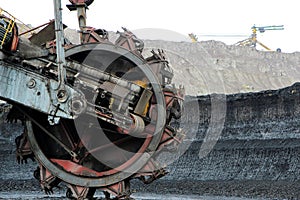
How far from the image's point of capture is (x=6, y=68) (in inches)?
355

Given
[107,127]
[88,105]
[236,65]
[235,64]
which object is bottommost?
[107,127]

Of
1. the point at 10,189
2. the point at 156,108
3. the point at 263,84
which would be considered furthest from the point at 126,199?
the point at 263,84

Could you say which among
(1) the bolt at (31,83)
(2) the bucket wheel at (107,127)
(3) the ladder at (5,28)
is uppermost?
(3) the ladder at (5,28)

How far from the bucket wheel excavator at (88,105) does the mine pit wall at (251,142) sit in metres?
11.3

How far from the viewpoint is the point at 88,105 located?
9.02 meters

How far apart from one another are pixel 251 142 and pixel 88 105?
1600cm

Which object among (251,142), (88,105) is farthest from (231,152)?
(88,105)

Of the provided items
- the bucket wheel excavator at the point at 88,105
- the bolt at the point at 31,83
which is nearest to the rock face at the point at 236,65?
the bucket wheel excavator at the point at 88,105

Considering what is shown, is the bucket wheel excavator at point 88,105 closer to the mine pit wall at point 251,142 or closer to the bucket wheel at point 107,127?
the bucket wheel at point 107,127

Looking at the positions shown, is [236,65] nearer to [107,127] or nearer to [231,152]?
[231,152]

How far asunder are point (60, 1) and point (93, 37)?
0.84 meters

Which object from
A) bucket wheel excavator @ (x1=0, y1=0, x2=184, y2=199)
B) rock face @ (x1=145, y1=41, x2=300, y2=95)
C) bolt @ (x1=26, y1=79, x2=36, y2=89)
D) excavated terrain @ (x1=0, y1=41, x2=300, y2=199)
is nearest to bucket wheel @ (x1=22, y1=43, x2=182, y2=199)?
bucket wheel excavator @ (x1=0, y1=0, x2=184, y2=199)

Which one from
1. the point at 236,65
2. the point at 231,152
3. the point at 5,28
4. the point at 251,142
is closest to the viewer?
the point at 5,28

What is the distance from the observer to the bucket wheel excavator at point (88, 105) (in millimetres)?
8984
